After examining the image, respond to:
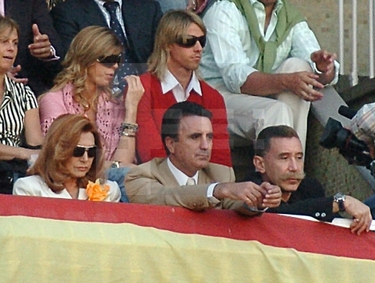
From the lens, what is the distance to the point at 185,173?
6477 mm

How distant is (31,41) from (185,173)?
142 centimetres

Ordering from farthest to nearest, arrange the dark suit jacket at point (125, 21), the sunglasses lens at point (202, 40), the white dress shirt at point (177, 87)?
the dark suit jacket at point (125, 21)
the sunglasses lens at point (202, 40)
the white dress shirt at point (177, 87)

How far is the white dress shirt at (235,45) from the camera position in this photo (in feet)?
25.6

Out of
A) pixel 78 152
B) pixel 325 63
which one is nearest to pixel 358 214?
pixel 78 152

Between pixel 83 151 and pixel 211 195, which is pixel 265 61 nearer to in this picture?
pixel 83 151

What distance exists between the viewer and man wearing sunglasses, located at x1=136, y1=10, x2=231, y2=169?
693cm

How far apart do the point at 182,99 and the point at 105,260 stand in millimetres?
1153

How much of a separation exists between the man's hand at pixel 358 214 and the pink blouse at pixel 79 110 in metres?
1.12

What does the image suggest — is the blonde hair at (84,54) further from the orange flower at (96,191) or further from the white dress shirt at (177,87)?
the orange flower at (96,191)

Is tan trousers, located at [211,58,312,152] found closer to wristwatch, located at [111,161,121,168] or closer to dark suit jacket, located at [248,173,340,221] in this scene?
dark suit jacket, located at [248,173,340,221]

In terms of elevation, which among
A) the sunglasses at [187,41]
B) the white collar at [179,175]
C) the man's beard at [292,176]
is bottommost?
the man's beard at [292,176]

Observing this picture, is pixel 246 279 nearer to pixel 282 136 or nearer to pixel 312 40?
pixel 282 136

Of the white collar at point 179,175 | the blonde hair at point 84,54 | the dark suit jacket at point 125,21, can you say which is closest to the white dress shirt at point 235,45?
the dark suit jacket at point 125,21

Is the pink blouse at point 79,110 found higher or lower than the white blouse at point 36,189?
higher
